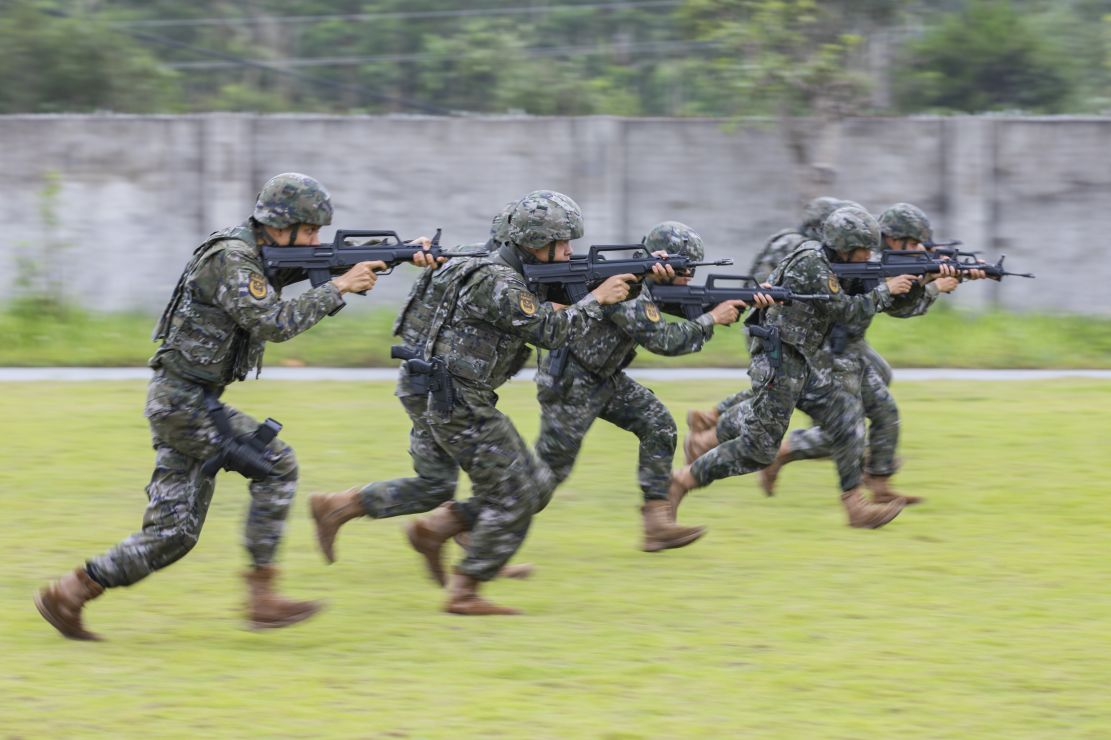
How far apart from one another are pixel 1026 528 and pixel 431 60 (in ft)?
59.1

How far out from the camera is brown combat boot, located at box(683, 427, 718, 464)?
9734mm

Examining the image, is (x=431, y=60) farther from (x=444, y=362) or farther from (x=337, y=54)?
(x=444, y=362)

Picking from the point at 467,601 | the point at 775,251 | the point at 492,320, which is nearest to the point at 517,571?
the point at 467,601

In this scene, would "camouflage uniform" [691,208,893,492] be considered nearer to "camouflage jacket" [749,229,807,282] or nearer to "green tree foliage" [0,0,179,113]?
"camouflage jacket" [749,229,807,282]

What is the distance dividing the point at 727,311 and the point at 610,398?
0.75 m

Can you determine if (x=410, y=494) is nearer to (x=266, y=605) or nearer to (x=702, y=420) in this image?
(x=266, y=605)

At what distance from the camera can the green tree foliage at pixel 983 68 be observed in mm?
21797

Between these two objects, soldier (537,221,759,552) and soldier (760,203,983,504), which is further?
soldier (760,203,983,504)

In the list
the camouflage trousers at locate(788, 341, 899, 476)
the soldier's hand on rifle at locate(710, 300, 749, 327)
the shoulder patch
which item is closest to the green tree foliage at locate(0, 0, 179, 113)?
the camouflage trousers at locate(788, 341, 899, 476)

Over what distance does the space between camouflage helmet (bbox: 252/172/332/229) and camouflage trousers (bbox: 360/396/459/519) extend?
129 centimetres

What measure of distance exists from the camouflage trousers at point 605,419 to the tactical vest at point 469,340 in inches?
46.1

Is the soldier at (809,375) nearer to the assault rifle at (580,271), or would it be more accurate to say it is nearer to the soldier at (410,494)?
the assault rifle at (580,271)

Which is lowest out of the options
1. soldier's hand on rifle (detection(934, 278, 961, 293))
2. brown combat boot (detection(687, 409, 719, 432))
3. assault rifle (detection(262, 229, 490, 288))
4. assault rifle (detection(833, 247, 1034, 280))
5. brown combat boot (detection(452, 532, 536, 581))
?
brown combat boot (detection(452, 532, 536, 581))

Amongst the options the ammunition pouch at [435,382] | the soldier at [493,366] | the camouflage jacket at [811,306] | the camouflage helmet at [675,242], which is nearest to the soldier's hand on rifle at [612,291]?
the soldier at [493,366]
